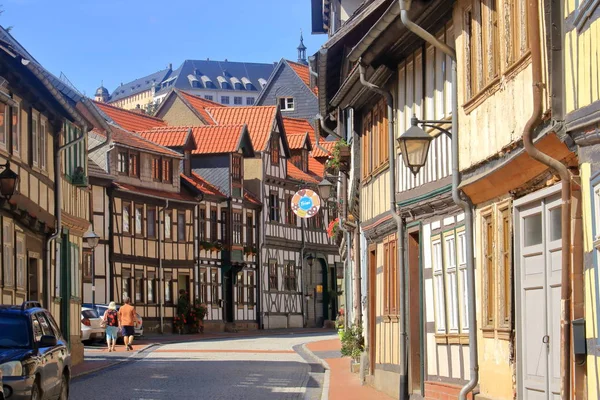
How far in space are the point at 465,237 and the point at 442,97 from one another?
94.0 inches

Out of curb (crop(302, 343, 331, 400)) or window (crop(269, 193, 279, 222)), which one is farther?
window (crop(269, 193, 279, 222))

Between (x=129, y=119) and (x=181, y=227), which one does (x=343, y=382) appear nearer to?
(x=181, y=227)

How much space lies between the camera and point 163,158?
54.7 meters

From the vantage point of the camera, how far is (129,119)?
60812mm

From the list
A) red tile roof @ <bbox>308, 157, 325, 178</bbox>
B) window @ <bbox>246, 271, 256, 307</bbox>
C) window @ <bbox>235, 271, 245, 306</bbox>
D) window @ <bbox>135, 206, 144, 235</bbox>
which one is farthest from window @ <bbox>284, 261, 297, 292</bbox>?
window @ <bbox>135, 206, 144, 235</bbox>

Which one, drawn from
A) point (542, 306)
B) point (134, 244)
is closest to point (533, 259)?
point (542, 306)

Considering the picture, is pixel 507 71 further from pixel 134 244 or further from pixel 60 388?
pixel 134 244

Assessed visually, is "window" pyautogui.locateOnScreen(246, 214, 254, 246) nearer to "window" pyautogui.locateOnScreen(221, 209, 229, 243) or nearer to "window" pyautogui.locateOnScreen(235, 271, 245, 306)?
"window" pyautogui.locateOnScreen(235, 271, 245, 306)

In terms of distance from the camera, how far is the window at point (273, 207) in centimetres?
6372

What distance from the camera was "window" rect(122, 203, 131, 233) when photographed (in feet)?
167

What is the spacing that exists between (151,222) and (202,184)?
19.5ft

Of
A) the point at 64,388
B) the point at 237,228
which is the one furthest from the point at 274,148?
the point at 64,388

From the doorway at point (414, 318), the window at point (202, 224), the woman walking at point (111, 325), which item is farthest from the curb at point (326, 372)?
the window at point (202, 224)

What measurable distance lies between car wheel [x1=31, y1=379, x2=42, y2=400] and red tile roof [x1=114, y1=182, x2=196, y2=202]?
114ft
